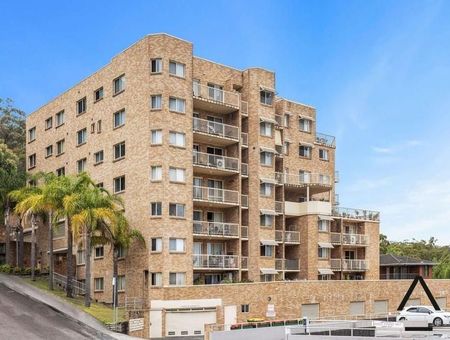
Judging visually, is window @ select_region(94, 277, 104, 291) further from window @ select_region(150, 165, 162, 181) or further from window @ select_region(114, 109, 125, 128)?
window @ select_region(114, 109, 125, 128)

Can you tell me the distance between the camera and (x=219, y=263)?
55062mm

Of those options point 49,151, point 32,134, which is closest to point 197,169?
point 49,151

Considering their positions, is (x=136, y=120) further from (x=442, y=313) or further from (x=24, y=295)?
(x=442, y=313)

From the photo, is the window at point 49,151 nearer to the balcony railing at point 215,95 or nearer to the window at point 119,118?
the window at point 119,118

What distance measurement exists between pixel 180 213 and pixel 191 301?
763 centimetres

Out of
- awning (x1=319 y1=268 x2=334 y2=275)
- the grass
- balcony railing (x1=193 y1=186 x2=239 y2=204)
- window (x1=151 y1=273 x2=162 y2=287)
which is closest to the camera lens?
the grass

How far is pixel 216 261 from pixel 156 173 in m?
9.72

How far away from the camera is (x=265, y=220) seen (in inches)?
2363

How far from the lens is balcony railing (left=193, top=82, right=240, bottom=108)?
2211 inches

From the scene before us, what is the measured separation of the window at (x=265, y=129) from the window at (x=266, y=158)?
6.09 ft

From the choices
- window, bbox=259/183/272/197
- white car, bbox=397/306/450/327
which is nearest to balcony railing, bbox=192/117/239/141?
window, bbox=259/183/272/197

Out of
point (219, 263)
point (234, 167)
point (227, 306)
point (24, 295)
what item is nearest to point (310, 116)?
point (234, 167)

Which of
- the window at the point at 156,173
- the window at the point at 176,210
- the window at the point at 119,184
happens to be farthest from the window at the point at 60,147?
the window at the point at 176,210

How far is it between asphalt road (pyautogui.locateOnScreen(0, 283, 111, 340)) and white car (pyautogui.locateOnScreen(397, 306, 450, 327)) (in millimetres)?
26342
